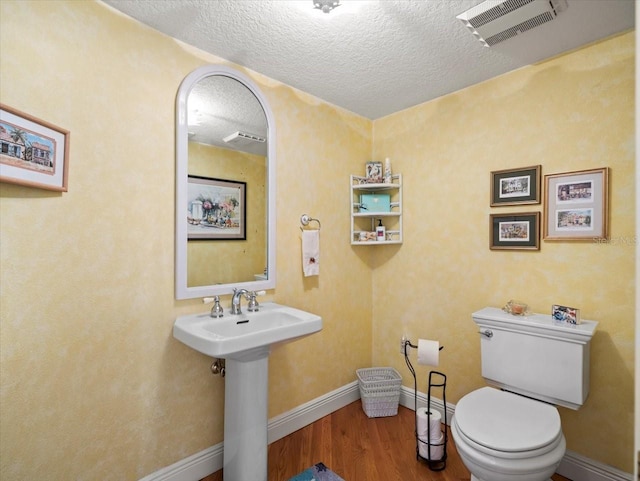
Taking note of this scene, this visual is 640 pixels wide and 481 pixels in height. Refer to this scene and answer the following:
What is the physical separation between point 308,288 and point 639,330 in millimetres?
1827

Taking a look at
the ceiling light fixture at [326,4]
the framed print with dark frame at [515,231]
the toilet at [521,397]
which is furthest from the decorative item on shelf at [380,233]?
the ceiling light fixture at [326,4]

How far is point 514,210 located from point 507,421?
1.22 meters

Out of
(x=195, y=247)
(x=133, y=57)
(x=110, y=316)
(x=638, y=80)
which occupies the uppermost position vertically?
(x=133, y=57)

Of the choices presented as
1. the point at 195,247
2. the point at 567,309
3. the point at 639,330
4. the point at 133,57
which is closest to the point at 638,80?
the point at 639,330

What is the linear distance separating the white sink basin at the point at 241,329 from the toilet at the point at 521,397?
867mm

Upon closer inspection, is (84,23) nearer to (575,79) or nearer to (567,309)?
(575,79)

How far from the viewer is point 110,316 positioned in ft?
4.83

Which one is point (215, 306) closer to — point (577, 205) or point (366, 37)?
point (366, 37)

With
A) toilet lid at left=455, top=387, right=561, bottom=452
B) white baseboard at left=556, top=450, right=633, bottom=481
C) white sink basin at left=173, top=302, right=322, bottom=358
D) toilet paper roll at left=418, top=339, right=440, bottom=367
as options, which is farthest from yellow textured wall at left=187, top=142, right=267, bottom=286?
white baseboard at left=556, top=450, right=633, bottom=481

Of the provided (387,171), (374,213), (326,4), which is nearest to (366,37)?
(326,4)

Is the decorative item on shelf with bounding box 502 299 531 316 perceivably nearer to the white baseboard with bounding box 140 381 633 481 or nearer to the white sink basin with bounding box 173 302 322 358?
the white baseboard with bounding box 140 381 633 481

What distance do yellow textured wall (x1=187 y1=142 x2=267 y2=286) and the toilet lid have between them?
139 centimetres

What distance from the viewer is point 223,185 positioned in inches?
74.2

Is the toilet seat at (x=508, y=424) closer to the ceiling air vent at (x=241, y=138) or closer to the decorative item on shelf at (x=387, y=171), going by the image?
the decorative item on shelf at (x=387, y=171)
